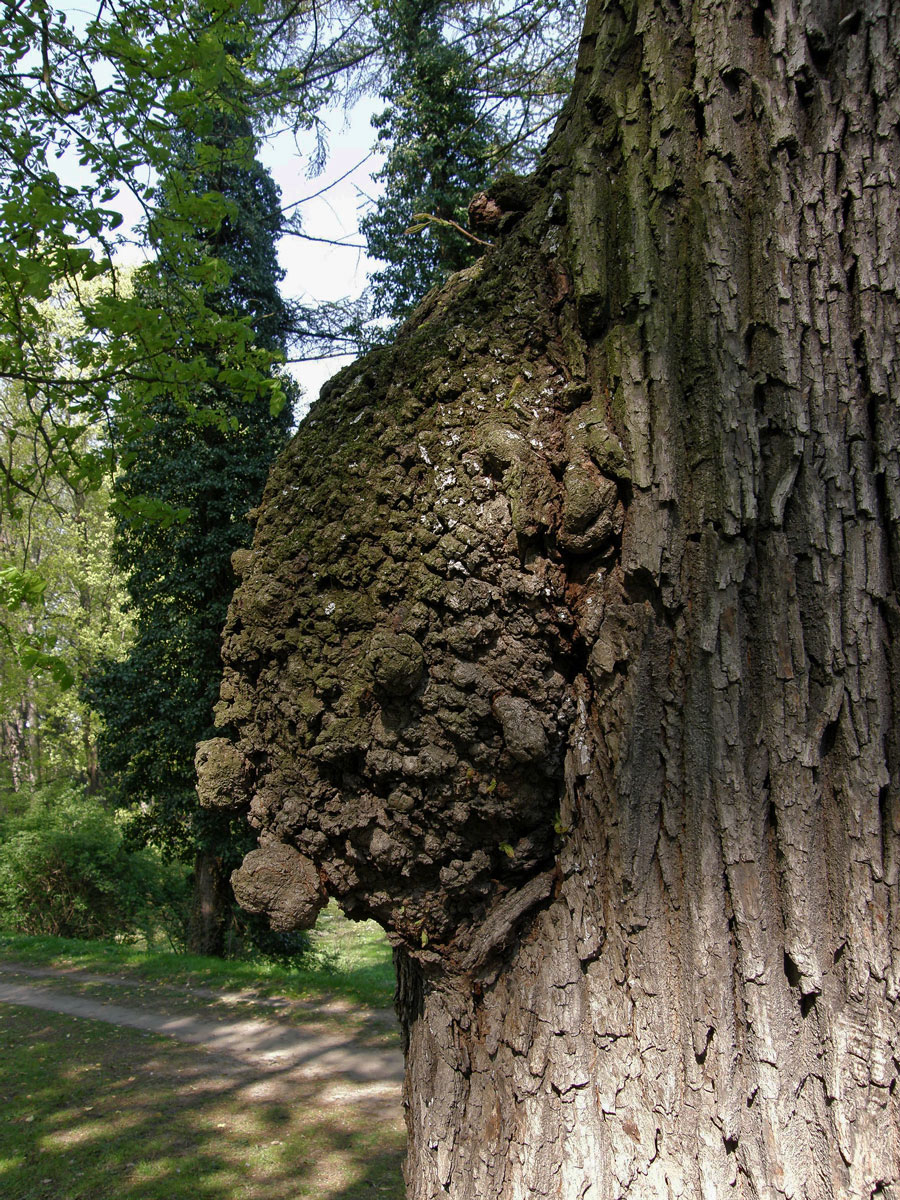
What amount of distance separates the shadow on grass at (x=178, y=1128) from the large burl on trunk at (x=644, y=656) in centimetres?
430

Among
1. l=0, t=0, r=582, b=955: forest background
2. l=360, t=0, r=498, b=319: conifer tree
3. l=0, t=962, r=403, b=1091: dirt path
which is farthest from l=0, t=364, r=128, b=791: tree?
l=0, t=962, r=403, b=1091: dirt path

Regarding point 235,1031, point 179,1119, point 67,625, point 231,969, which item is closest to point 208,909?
point 231,969

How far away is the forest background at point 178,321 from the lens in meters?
4.68

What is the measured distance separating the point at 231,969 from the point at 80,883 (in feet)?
19.9

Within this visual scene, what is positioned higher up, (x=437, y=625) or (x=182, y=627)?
(x=182, y=627)

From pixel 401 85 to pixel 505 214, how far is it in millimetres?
12920

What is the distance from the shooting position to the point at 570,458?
1562 millimetres

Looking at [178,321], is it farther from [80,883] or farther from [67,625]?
[67,625]

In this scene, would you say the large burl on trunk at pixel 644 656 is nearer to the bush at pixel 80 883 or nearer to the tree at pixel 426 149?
the tree at pixel 426 149

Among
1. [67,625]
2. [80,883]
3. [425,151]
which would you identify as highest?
[425,151]

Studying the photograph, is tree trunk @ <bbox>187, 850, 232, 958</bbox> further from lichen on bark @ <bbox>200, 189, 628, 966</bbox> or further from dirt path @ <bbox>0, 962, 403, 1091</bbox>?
lichen on bark @ <bbox>200, 189, 628, 966</bbox>

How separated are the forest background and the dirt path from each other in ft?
7.84

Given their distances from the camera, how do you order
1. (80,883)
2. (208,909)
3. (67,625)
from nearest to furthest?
1. (208,909)
2. (80,883)
3. (67,625)

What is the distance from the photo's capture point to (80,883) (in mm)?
14945
